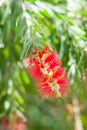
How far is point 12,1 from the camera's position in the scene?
1.51m

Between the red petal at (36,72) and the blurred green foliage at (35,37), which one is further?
the blurred green foliage at (35,37)

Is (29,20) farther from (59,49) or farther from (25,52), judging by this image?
(59,49)

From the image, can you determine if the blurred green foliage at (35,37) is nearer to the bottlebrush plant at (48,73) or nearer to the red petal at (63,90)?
the bottlebrush plant at (48,73)

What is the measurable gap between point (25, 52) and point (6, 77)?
94 cm

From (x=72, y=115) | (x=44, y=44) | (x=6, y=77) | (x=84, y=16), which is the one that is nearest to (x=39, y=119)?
(x=72, y=115)

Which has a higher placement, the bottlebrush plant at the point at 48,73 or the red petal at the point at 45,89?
the bottlebrush plant at the point at 48,73

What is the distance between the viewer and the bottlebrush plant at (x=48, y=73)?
3.92 ft

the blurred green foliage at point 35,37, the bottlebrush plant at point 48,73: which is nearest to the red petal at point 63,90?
the bottlebrush plant at point 48,73

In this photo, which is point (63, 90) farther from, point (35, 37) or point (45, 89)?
point (35, 37)

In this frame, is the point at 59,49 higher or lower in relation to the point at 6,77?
lower

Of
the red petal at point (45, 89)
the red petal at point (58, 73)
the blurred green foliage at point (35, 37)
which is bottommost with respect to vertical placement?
the red petal at point (45, 89)

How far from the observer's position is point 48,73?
1.20 metres

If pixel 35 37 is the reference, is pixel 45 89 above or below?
below

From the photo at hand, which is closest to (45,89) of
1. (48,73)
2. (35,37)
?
(48,73)
